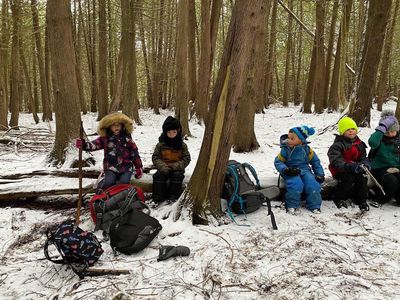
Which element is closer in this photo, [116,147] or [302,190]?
[302,190]

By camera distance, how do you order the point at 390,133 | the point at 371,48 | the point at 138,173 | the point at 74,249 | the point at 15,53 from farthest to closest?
the point at 15,53
the point at 371,48
the point at 138,173
the point at 390,133
the point at 74,249

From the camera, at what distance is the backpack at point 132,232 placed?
3561 millimetres

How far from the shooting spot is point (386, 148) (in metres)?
4.93

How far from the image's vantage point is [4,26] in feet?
40.1

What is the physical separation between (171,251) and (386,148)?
3487 mm

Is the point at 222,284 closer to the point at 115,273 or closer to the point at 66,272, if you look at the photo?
the point at 115,273

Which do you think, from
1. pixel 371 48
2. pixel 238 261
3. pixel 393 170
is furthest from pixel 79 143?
pixel 371 48

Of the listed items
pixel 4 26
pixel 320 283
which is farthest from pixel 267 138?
pixel 4 26

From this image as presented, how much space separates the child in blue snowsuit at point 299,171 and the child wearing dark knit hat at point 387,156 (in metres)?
0.90

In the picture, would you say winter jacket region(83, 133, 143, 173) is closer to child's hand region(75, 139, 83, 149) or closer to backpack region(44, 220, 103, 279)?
child's hand region(75, 139, 83, 149)

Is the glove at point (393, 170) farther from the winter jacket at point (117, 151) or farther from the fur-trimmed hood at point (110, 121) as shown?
the fur-trimmed hood at point (110, 121)

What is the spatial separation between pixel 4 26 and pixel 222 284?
13.0 metres

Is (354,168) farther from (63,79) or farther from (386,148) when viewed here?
(63,79)

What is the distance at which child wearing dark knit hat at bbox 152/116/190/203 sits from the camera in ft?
15.7
